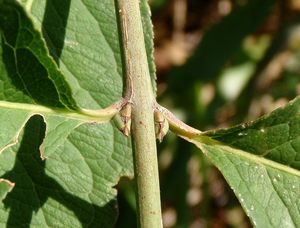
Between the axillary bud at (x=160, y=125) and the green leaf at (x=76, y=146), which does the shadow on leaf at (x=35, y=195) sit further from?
the axillary bud at (x=160, y=125)

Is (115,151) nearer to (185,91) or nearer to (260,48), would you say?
(185,91)

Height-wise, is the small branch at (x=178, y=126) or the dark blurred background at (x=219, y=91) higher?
the dark blurred background at (x=219, y=91)


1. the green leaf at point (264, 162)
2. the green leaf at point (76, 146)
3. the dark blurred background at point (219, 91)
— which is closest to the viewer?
the green leaf at point (264, 162)

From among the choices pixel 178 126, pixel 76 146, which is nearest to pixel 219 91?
pixel 76 146

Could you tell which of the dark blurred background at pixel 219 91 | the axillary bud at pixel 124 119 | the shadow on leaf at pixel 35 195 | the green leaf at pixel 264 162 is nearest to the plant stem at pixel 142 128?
the axillary bud at pixel 124 119

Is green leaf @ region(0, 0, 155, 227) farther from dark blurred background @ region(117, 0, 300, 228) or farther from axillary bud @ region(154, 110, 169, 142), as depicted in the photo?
dark blurred background @ region(117, 0, 300, 228)

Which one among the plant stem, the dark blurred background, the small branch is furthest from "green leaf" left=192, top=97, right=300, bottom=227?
the dark blurred background

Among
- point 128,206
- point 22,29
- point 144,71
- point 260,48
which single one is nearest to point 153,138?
point 144,71
